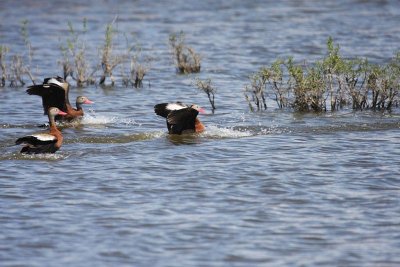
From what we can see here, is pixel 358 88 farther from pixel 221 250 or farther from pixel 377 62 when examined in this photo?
pixel 221 250

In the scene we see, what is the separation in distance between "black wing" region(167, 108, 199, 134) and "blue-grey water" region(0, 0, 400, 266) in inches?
8.6

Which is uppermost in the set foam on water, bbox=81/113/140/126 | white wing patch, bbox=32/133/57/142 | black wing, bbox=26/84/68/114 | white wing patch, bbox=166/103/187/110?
black wing, bbox=26/84/68/114

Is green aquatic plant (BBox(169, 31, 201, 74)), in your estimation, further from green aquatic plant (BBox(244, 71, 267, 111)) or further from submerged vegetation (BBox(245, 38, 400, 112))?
submerged vegetation (BBox(245, 38, 400, 112))

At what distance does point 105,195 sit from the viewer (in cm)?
1045

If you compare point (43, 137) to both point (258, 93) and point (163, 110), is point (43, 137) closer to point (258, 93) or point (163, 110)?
point (163, 110)

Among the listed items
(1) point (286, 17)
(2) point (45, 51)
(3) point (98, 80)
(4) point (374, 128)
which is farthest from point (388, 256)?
(1) point (286, 17)

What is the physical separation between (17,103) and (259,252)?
935 cm

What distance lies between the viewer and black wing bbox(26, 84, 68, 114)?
15.1 m

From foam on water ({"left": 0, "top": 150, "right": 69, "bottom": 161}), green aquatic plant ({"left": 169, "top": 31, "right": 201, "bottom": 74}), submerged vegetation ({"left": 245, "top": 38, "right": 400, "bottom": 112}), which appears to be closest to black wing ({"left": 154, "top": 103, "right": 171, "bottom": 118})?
submerged vegetation ({"left": 245, "top": 38, "right": 400, "bottom": 112})

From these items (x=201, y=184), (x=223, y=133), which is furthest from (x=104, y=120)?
(x=201, y=184)

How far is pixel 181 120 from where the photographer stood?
1384cm

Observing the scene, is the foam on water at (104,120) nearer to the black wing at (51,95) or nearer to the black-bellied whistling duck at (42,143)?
the black wing at (51,95)

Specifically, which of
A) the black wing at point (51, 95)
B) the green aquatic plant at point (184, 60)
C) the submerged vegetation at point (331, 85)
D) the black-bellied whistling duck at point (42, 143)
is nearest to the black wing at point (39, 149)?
the black-bellied whistling duck at point (42, 143)

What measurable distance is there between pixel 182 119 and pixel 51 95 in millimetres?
2599
